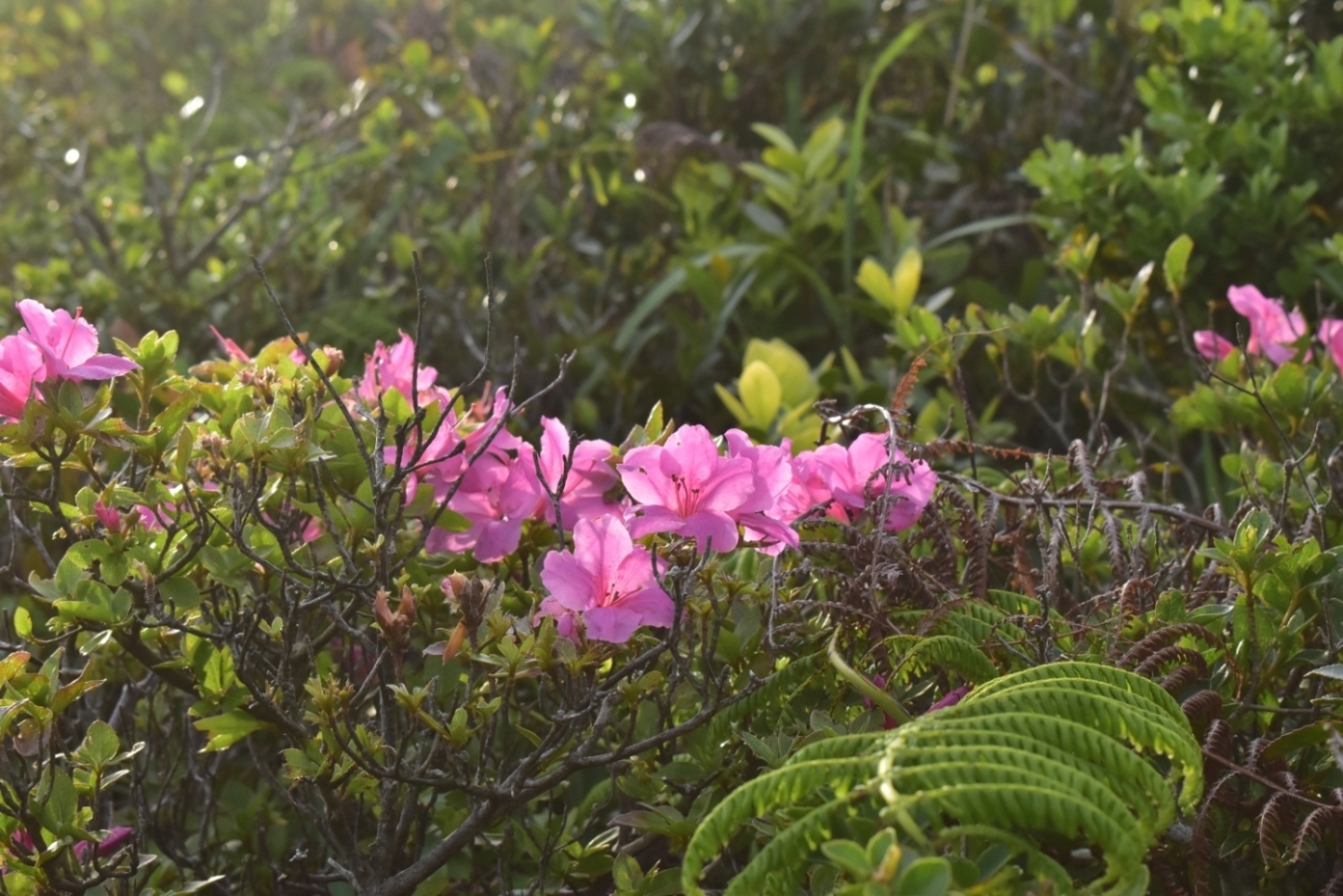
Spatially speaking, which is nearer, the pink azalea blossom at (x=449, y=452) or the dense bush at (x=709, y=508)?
the dense bush at (x=709, y=508)

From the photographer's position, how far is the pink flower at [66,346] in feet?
5.02

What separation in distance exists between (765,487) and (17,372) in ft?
2.89

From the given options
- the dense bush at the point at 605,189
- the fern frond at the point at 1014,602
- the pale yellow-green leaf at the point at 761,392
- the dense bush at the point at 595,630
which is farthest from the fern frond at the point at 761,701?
the dense bush at the point at 605,189

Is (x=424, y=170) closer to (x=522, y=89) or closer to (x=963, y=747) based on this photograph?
(x=522, y=89)

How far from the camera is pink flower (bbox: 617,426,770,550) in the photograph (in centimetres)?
149

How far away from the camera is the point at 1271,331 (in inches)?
91.3

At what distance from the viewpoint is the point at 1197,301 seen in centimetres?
294

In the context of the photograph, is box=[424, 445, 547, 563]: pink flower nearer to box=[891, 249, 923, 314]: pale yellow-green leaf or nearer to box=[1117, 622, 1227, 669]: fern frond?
box=[1117, 622, 1227, 669]: fern frond

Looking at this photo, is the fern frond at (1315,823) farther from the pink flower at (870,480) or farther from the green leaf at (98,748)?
the green leaf at (98,748)

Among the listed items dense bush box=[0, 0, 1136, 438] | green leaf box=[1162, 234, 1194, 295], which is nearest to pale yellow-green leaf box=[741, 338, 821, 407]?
dense bush box=[0, 0, 1136, 438]

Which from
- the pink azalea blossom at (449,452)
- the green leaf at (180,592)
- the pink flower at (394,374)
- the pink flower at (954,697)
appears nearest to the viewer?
the pink flower at (954,697)

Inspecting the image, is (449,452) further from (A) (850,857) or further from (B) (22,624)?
(A) (850,857)

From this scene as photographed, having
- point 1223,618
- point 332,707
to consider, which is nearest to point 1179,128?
point 1223,618

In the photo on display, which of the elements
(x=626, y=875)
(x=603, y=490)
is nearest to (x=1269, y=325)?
(x=603, y=490)
